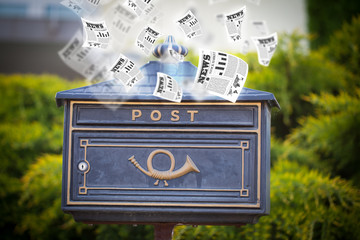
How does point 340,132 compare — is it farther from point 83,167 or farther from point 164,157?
point 83,167

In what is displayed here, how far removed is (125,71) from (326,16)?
3626 millimetres

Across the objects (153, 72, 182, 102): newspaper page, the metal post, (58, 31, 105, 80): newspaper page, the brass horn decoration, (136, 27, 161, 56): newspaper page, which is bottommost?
the metal post

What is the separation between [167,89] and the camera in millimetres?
2006

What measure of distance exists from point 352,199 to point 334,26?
2.41m

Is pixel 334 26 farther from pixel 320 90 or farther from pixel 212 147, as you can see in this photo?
pixel 212 147

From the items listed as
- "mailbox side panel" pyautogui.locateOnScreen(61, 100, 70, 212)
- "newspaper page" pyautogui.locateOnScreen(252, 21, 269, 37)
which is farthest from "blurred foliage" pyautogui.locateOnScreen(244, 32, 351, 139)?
"mailbox side panel" pyautogui.locateOnScreen(61, 100, 70, 212)

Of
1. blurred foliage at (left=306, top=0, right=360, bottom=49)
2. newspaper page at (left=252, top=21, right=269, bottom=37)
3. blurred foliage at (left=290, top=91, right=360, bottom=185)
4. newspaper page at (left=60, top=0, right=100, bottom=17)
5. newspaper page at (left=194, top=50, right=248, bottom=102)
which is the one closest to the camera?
newspaper page at (left=194, top=50, right=248, bottom=102)

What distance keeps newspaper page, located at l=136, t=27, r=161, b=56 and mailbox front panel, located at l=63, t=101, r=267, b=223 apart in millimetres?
277

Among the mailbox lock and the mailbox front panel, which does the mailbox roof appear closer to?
the mailbox front panel

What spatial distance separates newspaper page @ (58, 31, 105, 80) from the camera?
7.07 ft

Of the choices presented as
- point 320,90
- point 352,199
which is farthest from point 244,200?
point 320,90

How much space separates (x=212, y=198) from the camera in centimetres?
201

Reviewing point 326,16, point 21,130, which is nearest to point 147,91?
point 21,130

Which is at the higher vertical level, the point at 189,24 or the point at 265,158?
the point at 189,24
